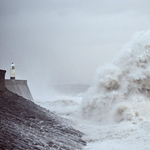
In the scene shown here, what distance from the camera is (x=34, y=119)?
22.3 feet

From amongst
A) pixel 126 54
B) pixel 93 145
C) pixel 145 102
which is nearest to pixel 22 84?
pixel 126 54

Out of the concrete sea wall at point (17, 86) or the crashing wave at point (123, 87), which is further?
the concrete sea wall at point (17, 86)

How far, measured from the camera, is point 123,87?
34.3 feet

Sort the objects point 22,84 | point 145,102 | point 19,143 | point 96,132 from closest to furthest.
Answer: point 19,143, point 96,132, point 145,102, point 22,84

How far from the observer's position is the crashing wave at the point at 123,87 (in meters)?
9.38

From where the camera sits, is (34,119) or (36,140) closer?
(36,140)

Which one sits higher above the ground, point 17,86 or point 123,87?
point 17,86

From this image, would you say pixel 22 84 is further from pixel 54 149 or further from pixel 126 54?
pixel 54 149

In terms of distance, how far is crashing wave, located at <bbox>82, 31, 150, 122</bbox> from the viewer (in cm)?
938

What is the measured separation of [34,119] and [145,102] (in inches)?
202

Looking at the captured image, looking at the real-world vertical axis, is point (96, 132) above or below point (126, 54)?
below

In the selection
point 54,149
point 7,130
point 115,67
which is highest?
point 115,67

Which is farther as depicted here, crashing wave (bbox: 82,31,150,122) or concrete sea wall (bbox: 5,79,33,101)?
concrete sea wall (bbox: 5,79,33,101)

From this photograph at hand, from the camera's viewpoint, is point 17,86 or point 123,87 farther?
point 17,86
